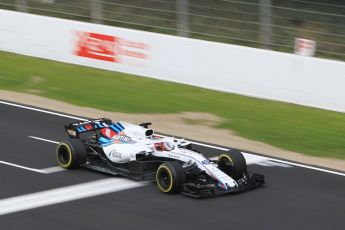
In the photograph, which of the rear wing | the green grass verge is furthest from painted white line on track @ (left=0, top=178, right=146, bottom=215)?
the green grass verge

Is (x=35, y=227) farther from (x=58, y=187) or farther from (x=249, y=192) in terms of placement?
(x=249, y=192)

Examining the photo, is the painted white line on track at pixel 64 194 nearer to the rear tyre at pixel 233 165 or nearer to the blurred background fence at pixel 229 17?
the rear tyre at pixel 233 165

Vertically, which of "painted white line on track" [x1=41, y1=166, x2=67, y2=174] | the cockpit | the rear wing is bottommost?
"painted white line on track" [x1=41, y1=166, x2=67, y2=174]

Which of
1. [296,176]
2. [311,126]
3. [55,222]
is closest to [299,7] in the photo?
[311,126]

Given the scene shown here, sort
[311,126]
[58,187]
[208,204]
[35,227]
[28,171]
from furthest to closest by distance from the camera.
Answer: [311,126], [28,171], [58,187], [208,204], [35,227]

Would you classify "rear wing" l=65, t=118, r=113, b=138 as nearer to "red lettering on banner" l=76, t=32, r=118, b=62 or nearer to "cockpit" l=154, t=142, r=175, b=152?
"cockpit" l=154, t=142, r=175, b=152

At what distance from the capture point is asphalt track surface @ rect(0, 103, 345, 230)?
460 inches

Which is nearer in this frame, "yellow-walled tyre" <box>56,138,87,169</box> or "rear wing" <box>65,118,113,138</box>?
"yellow-walled tyre" <box>56,138,87,169</box>

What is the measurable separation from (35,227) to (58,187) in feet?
6.85

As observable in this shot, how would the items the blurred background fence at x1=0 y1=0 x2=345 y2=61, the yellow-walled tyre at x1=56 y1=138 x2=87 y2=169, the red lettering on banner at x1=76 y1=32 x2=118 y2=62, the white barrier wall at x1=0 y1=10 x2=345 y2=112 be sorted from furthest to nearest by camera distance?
1. the red lettering on banner at x1=76 y1=32 x2=118 y2=62
2. the blurred background fence at x1=0 y1=0 x2=345 y2=61
3. the white barrier wall at x1=0 y1=10 x2=345 y2=112
4. the yellow-walled tyre at x1=56 y1=138 x2=87 y2=169

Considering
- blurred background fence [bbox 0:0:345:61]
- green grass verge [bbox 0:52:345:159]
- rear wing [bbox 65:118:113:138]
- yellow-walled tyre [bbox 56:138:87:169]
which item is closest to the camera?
yellow-walled tyre [bbox 56:138:87:169]

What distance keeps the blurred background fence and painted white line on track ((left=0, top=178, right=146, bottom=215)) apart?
8.16 metres

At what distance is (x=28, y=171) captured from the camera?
14.5 meters

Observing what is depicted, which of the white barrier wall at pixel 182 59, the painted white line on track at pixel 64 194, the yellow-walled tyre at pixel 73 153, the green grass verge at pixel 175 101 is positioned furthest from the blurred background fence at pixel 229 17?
the painted white line on track at pixel 64 194
